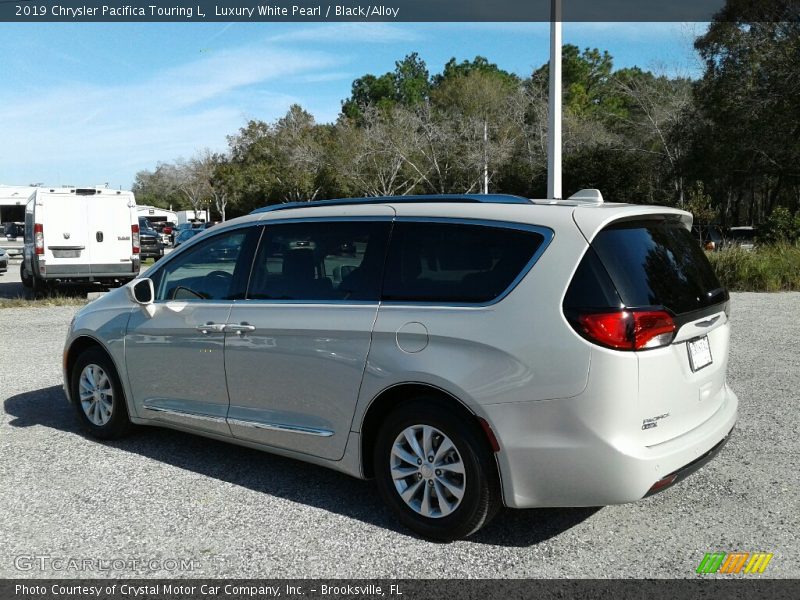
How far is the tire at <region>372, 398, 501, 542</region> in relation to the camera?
12.5ft

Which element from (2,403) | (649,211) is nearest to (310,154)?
(2,403)

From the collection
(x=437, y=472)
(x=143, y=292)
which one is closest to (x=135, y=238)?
(x=143, y=292)

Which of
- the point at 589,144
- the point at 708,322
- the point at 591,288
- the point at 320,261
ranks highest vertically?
the point at 589,144

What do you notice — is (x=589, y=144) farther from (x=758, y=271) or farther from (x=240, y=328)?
(x=240, y=328)

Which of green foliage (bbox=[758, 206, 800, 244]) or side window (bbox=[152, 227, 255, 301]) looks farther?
green foliage (bbox=[758, 206, 800, 244])

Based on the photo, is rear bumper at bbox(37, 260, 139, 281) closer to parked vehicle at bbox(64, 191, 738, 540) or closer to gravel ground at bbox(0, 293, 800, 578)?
gravel ground at bbox(0, 293, 800, 578)

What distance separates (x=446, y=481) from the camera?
394 cm

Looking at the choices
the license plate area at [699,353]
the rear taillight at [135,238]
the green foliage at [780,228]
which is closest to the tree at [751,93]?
the green foliage at [780,228]

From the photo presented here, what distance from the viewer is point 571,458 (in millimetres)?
3592

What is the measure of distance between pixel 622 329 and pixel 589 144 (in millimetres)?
40863

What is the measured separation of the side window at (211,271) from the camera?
16.4ft

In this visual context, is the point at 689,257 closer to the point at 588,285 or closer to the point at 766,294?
the point at 588,285

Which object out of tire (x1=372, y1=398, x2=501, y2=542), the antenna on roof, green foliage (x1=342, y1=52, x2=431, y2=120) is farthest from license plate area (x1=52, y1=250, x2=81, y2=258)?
green foliage (x1=342, y1=52, x2=431, y2=120)

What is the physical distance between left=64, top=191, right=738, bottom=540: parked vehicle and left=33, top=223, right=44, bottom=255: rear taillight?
12.3m
